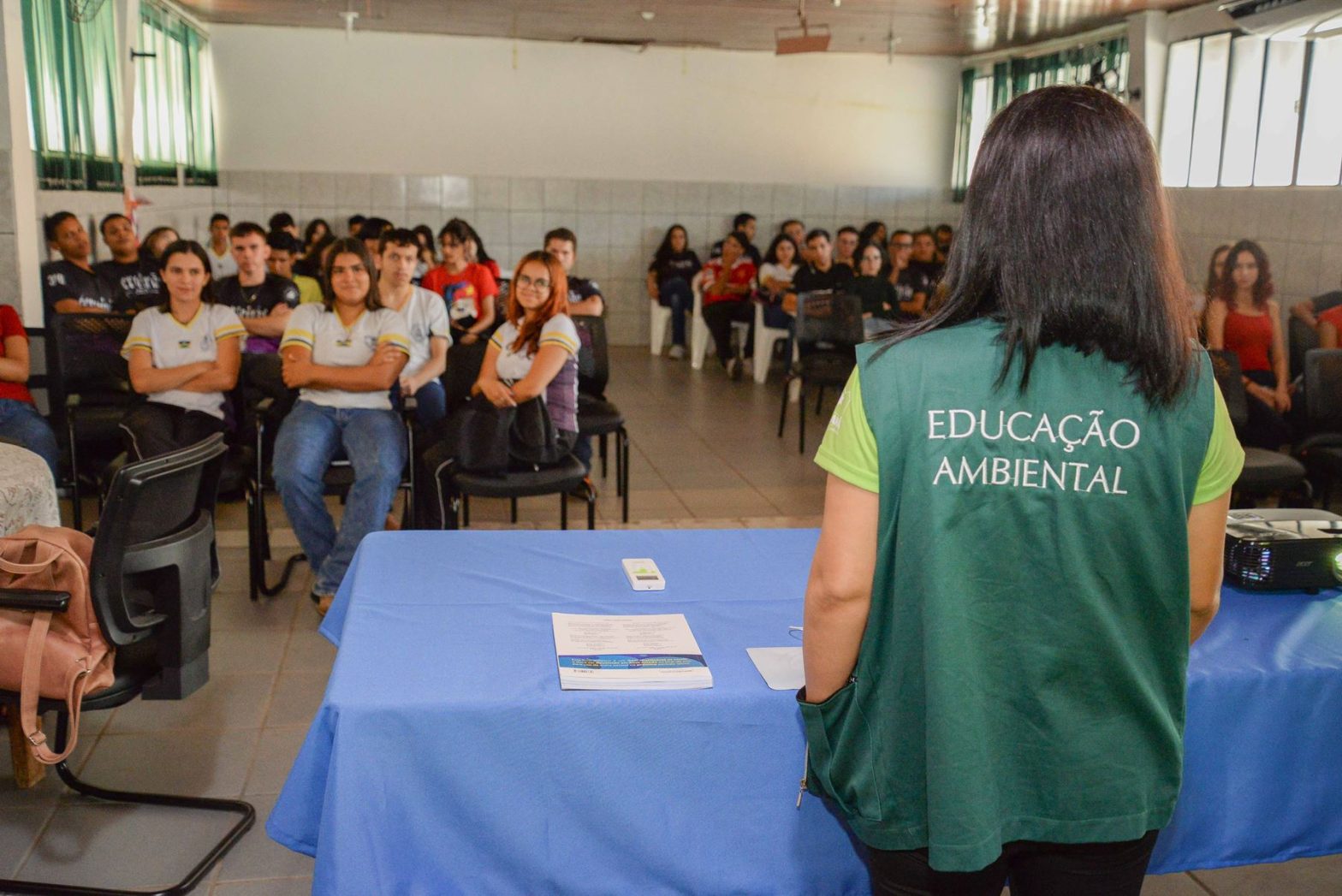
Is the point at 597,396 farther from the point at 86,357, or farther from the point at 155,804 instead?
the point at 155,804

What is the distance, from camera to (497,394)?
412 centimetres

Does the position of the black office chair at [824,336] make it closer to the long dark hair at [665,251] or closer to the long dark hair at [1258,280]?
the long dark hair at [1258,280]

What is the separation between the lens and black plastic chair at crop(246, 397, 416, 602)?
400cm

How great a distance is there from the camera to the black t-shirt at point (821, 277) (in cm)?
882

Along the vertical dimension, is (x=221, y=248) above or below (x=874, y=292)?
above

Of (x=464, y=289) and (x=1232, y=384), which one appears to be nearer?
(x=1232, y=384)

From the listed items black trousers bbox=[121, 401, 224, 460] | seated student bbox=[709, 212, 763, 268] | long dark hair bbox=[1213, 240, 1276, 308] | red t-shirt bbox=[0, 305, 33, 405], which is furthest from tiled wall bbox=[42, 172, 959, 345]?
black trousers bbox=[121, 401, 224, 460]

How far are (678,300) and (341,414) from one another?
22.4 feet

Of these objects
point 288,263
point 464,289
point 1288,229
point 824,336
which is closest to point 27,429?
point 464,289

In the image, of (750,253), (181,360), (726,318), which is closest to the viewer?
(181,360)

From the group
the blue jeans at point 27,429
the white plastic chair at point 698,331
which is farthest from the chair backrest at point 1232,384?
the white plastic chair at point 698,331

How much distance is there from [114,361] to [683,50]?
7709 millimetres

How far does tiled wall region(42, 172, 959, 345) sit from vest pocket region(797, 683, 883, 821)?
32.3 ft

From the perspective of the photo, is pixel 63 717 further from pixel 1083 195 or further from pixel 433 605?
pixel 1083 195
